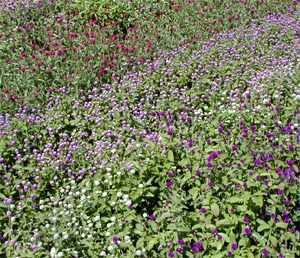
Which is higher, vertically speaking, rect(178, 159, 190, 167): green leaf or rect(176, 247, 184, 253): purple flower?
rect(178, 159, 190, 167): green leaf

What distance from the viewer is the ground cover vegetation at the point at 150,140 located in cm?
332

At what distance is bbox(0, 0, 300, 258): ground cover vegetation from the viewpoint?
10.9ft

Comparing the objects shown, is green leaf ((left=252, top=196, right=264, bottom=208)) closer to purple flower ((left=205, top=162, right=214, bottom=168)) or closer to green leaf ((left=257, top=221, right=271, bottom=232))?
green leaf ((left=257, top=221, right=271, bottom=232))

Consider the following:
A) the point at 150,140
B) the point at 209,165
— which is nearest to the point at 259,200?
the point at 209,165

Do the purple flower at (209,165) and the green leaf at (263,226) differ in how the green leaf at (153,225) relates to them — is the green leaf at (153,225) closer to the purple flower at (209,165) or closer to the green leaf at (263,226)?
the purple flower at (209,165)

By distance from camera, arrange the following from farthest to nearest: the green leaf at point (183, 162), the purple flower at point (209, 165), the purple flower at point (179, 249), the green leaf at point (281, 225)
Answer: the green leaf at point (183, 162) < the purple flower at point (209, 165) < the green leaf at point (281, 225) < the purple flower at point (179, 249)

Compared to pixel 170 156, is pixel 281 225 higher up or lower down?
lower down

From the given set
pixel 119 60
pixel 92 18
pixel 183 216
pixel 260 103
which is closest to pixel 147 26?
pixel 92 18

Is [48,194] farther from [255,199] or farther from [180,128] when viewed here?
[255,199]

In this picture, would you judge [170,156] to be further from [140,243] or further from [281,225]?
[281,225]

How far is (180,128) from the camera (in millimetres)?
4441

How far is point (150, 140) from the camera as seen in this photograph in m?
4.22

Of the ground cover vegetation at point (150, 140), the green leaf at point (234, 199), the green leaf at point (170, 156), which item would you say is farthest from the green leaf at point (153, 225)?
the green leaf at point (170, 156)

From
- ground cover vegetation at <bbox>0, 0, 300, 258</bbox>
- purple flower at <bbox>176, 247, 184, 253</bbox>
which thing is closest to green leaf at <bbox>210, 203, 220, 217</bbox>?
ground cover vegetation at <bbox>0, 0, 300, 258</bbox>
